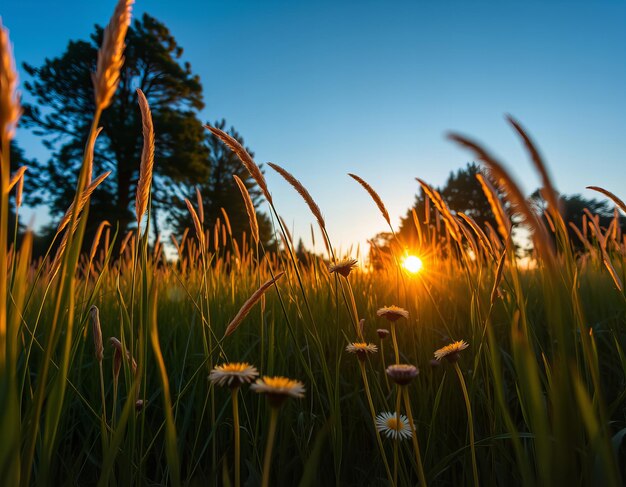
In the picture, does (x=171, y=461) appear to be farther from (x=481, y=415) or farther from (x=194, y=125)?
(x=194, y=125)

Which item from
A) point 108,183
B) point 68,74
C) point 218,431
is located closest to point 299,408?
point 218,431

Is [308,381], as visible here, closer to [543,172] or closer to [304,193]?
[304,193]

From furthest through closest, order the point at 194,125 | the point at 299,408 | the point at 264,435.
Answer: the point at 194,125 → the point at 299,408 → the point at 264,435

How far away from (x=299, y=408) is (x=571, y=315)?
2.88ft

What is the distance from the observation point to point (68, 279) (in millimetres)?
583

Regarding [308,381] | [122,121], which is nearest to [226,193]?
[122,121]

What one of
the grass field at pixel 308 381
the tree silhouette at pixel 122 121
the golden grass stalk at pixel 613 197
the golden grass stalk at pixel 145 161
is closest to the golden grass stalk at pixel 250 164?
the grass field at pixel 308 381

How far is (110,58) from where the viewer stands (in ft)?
1.54

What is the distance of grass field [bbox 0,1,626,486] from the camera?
19.5 inches

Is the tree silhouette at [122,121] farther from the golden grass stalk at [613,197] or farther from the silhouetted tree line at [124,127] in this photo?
the golden grass stalk at [613,197]

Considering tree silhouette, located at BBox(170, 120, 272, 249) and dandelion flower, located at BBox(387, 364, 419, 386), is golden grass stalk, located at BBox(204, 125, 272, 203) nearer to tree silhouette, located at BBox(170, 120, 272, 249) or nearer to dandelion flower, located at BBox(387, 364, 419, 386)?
dandelion flower, located at BBox(387, 364, 419, 386)

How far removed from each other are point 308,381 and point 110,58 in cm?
138

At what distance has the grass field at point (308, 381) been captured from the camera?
0.50m

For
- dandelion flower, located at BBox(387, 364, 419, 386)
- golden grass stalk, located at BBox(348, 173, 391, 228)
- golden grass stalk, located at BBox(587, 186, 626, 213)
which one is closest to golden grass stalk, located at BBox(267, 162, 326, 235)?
golden grass stalk, located at BBox(348, 173, 391, 228)
